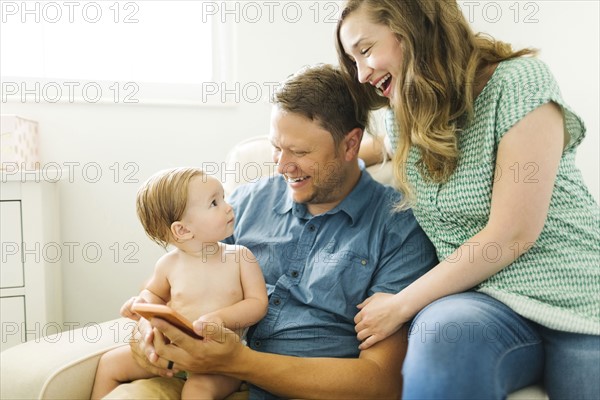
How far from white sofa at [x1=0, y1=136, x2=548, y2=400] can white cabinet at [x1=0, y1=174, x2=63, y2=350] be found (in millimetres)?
460

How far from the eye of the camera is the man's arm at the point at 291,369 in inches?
45.7

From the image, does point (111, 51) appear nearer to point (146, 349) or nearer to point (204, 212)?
point (204, 212)

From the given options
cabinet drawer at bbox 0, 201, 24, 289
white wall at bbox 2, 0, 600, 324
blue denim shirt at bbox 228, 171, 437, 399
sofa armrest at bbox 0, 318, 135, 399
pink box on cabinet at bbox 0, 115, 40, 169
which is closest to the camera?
→ sofa armrest at bbox 0, 318, 135, 399

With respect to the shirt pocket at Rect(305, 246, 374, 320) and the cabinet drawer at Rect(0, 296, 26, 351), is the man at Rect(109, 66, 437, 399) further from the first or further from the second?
the cabinet drawer at Rect(0, 296, 26, 351)

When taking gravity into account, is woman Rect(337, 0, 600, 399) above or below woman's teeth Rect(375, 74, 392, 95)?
below

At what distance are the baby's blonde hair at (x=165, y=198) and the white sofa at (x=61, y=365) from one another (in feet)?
0.98

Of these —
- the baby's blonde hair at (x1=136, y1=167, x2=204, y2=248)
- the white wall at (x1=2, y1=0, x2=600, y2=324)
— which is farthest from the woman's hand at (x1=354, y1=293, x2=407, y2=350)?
the white wall at (x1=2, y1=0, x2=600, y2=324)

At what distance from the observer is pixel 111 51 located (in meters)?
2.23

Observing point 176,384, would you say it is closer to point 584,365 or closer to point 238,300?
point 238,300

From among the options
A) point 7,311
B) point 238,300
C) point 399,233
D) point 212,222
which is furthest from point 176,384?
point 7,311

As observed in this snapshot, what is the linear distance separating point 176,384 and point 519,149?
0.84 metres

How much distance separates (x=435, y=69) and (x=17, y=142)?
1.36 metres

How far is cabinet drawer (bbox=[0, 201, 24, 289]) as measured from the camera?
174 cm

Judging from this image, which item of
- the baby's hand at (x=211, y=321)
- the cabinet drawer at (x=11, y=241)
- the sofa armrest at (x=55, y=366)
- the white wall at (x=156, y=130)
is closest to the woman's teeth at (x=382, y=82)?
the baby's hand at (x=211, y=321)
